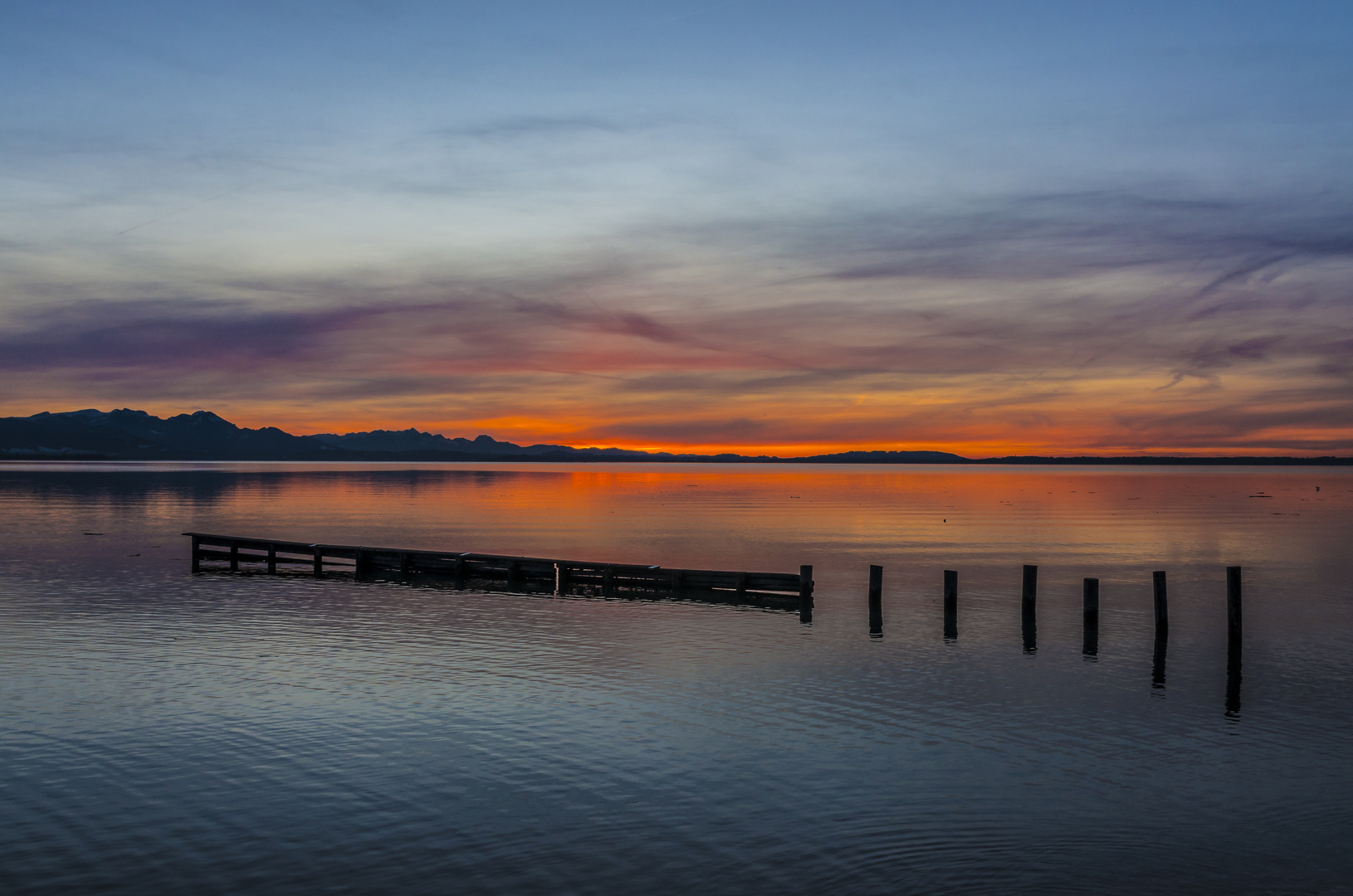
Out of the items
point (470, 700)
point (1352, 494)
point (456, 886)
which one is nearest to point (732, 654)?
point (470, 700)

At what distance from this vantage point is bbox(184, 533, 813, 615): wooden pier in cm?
3694

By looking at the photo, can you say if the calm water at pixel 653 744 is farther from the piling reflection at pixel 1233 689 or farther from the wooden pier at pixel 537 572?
the wooden pier at pixel 537 572

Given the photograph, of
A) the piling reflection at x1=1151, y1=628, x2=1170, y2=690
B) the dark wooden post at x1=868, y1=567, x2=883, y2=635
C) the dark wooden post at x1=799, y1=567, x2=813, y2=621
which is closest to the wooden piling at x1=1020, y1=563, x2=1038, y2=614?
the piling reflection at x1=1151, y1=628, x2=1170, y2=690

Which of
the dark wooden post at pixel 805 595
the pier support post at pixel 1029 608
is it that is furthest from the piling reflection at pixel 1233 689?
the dark wooden post at pixel 805 595

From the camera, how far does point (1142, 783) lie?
16.0 metres

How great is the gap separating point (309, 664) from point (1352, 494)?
182291 millimetres

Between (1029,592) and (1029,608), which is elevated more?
(1029,592)

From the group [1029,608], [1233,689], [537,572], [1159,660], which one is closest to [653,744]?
[1233,689]

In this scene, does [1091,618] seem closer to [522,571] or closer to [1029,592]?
[1029,592]

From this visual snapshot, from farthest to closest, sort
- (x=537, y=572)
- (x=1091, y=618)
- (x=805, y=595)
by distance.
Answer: (x=537, y=572) → (x=805, y=595) → (x=1091, y=618)

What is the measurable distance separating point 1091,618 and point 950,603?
4.38m

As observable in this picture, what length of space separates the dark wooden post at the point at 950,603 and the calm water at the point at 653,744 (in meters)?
0.48

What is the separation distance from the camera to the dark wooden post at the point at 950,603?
30.6 metres

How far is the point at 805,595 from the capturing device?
35.2 m
